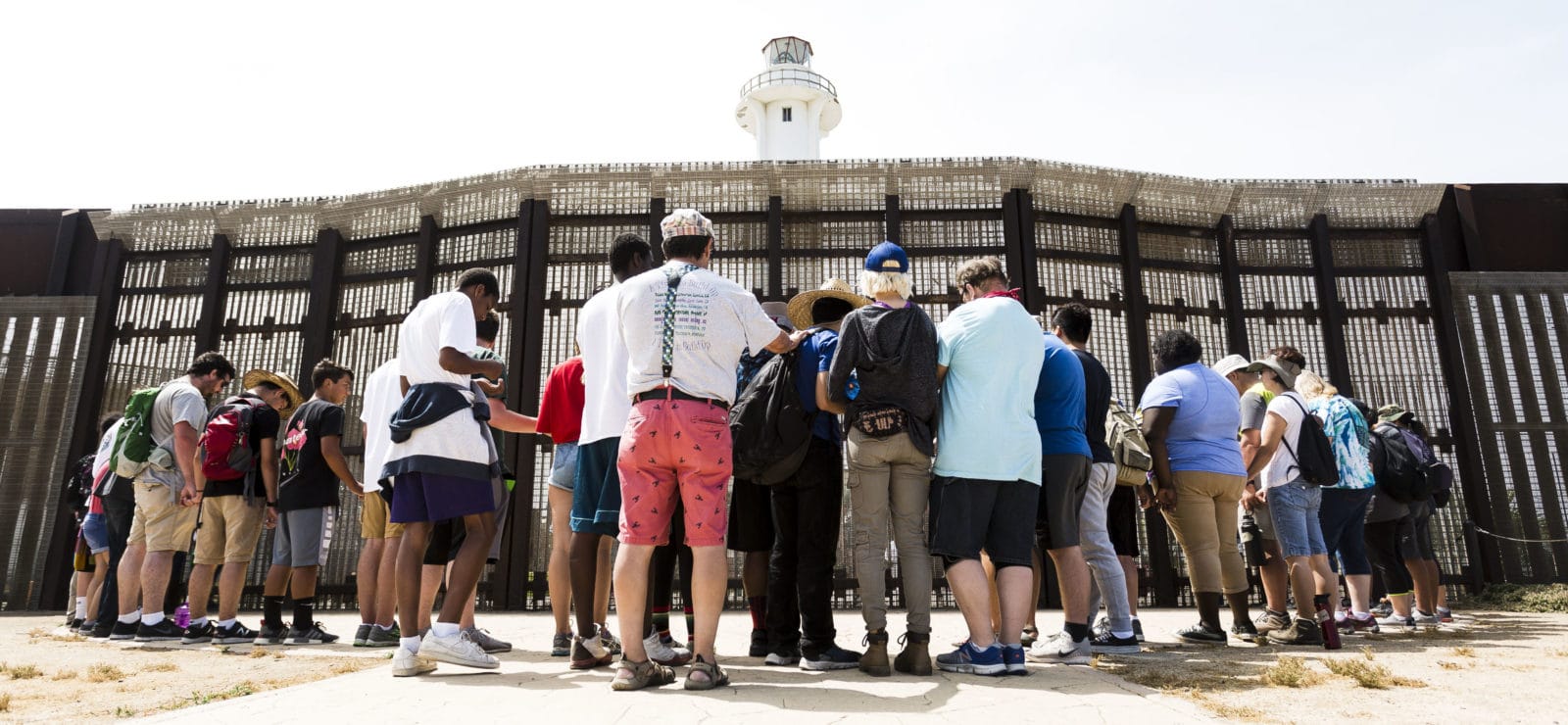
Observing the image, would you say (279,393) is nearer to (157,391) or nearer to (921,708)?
(157,391)

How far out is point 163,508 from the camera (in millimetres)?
5934

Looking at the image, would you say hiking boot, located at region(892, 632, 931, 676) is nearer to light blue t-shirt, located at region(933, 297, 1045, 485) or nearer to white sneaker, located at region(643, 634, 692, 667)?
light blue t-shirt, located at region(933, 297, 1045, 485)

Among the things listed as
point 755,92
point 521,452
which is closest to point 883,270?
point 521,452

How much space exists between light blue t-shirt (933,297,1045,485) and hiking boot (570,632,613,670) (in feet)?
5.47

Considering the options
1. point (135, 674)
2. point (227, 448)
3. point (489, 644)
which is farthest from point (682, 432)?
point (227, 448)

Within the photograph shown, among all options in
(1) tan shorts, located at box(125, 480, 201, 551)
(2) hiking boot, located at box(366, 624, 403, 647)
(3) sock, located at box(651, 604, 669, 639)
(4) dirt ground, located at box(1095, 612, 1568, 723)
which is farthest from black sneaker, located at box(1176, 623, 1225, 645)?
(1) tan shorts, located at box(125, 480, 201, 551)

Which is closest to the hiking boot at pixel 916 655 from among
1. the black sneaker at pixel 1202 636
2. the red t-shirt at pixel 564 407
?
the red t-shirt at pixel 564 407

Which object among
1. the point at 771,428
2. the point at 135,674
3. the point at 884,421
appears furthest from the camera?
the point at 135,674

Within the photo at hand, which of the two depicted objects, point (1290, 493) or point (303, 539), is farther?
point (303, 539)

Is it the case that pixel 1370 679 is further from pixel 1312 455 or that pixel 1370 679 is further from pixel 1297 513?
pixel 1312 455

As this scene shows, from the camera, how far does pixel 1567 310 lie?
9.97 metres

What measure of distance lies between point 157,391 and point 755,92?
998 inches

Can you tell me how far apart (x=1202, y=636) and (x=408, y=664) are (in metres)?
4.22

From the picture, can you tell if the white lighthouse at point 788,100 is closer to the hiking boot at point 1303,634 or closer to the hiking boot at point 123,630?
the hiking boot at point 123,630
